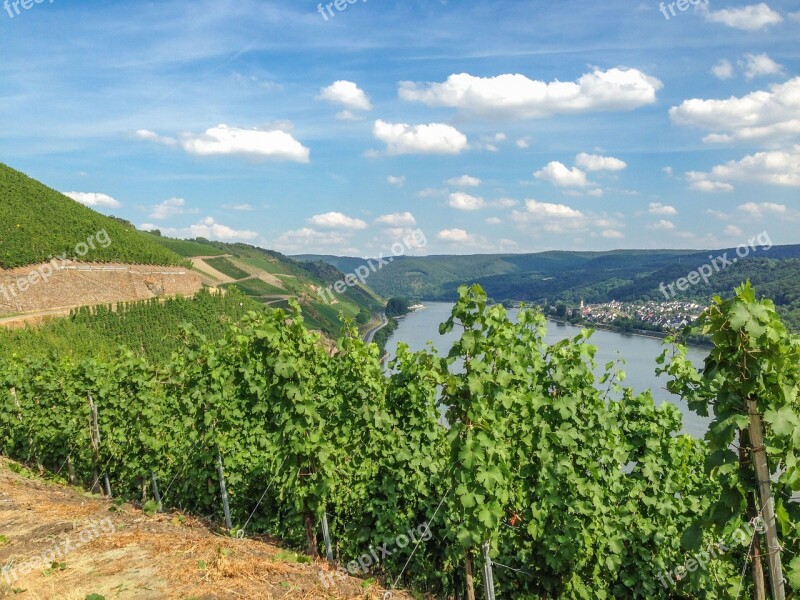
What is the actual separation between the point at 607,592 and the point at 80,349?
4429 centimetres

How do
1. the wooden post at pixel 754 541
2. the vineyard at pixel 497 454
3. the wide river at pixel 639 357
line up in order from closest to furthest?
the wooden post at pixel 754 541
the vineyard at pixel 497 454
the wide river at pixel 639 357

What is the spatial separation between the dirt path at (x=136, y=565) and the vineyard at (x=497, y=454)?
1729mm

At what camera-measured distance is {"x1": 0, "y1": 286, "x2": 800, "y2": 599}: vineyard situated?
5488 millimetres

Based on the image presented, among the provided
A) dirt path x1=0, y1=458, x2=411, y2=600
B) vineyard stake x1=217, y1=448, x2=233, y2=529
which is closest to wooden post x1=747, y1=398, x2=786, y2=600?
dirt path x1=0, y1=458, x2=411, y2=600

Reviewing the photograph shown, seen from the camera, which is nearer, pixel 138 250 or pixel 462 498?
pixel 462 498

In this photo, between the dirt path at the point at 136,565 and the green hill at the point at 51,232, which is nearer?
the dirt path at the point at 136,565

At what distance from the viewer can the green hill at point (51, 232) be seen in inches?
2228

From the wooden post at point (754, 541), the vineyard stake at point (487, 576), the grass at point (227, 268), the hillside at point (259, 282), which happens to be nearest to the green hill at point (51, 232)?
the hillside at point (259, 282)

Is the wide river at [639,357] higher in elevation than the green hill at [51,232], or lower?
lower

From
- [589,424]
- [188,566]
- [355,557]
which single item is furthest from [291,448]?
[589,424]

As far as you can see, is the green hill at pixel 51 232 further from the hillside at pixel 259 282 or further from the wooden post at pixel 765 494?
the wooden post at pixel 765 494

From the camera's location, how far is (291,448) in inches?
381

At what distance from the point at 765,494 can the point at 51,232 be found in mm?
74632

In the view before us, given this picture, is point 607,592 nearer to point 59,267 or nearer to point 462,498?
point 462,498
